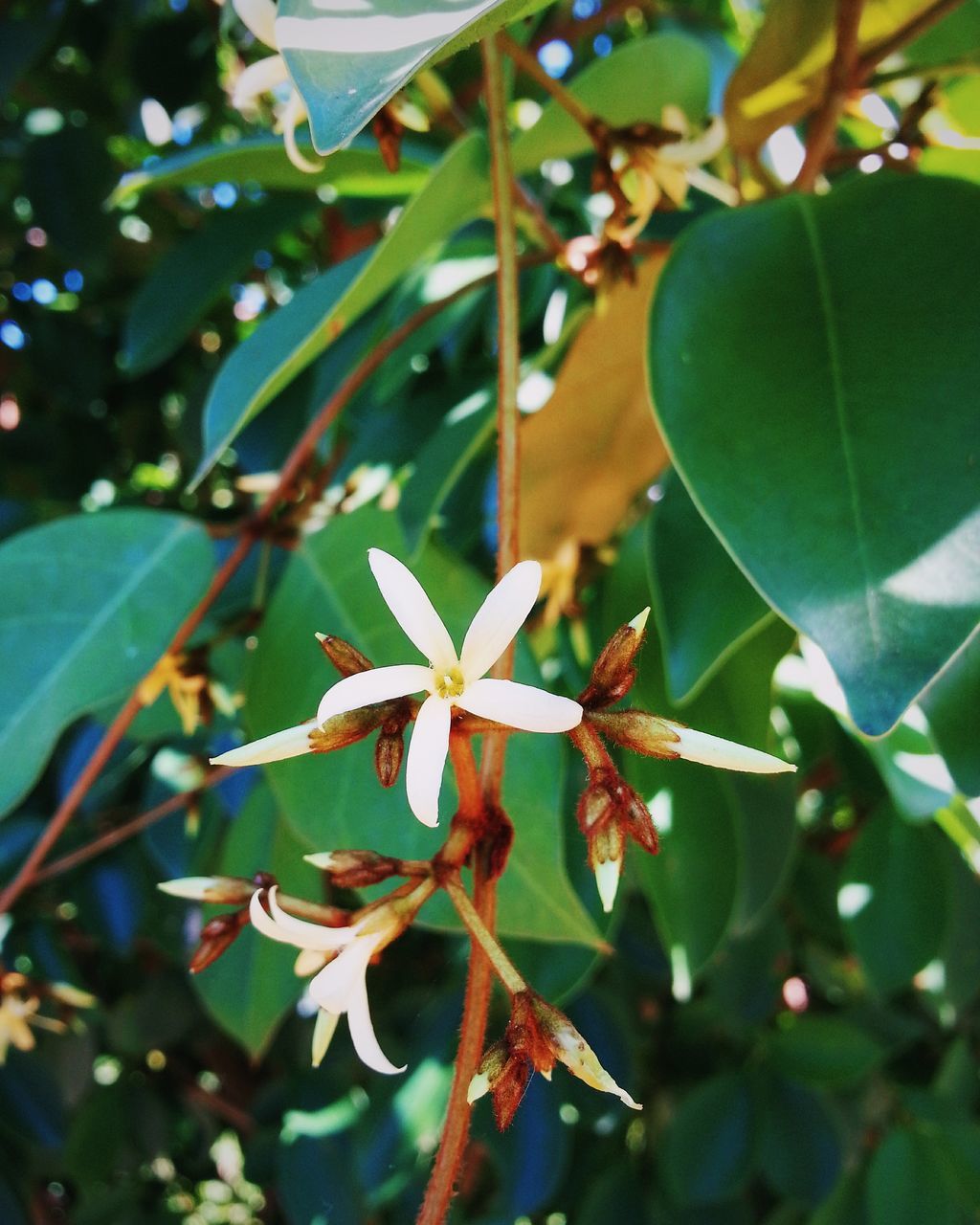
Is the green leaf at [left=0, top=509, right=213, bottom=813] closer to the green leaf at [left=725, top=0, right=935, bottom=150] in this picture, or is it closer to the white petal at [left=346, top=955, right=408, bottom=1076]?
the white petal at [left=346, top=955, right=408, bottom=1076]

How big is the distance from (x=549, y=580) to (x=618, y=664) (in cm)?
30

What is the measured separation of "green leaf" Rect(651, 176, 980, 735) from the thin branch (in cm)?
8

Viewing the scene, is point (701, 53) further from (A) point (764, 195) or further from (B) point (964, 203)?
(B) point (964, 203)

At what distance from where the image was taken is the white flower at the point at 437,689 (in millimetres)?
246

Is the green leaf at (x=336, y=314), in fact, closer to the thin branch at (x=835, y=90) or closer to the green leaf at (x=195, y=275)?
the thin branch at (x=835, y=90)

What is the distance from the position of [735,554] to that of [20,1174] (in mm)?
1060

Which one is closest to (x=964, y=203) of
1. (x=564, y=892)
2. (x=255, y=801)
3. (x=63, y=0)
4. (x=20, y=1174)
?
(x=564, y=892)

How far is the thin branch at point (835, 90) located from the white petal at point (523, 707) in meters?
0.37

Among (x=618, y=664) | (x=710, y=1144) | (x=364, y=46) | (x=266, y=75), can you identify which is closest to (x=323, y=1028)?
(x=618, y=664)

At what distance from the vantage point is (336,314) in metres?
0.43

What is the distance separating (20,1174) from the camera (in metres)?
1.06

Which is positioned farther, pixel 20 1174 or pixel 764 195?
pixel 20 1174

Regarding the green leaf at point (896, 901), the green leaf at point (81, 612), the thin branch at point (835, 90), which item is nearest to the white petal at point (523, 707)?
the green leaf at point (81, 612)

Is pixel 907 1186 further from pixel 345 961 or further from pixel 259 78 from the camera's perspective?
pixel 259 78
